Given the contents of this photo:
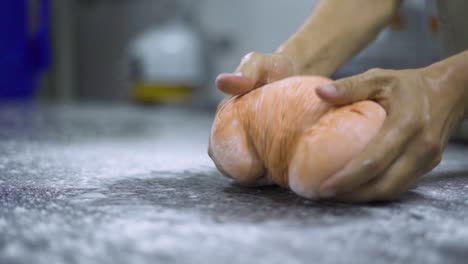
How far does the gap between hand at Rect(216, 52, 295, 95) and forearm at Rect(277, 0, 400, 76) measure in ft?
0.19

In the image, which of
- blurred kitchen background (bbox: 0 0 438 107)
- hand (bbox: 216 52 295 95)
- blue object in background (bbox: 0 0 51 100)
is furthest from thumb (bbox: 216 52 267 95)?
blue object in background (bbox: 0 0 51 100)

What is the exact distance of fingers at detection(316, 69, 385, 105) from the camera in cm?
54

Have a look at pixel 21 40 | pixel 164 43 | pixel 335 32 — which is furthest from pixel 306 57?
pixel 21 40

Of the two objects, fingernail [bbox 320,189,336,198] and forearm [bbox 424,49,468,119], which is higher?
forearm [bbox 424,49,468,119]

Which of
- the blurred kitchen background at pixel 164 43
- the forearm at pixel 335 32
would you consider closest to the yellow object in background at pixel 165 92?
the blurred kitchen background at pixel 164 43

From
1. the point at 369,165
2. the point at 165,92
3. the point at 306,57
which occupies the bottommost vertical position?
the point at 165,92

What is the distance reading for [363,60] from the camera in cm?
190

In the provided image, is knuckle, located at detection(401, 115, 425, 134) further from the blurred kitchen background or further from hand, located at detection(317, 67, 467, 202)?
the blurred kitchen background

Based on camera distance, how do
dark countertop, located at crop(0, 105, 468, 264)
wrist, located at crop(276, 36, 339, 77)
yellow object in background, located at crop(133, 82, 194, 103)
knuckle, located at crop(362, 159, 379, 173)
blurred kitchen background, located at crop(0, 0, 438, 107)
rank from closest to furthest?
dark countertop, located at crop(0, 105, 468, 264)
knuckle, located at crop(362, 159, 379, 173)
wrist, located at crop(276, 36, 339, 77)
blurred kitchen background, located at crop(0, 0, 438, 107)
yellow object in background, located at crop(133, 82, 194, 103)

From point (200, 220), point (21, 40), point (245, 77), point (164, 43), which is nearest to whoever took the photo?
point (200, 220)

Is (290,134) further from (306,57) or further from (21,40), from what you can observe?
(21,40)

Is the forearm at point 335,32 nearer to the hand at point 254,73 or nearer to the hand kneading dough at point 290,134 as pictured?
the hand at point 254,73

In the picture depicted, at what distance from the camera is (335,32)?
868 millimetres

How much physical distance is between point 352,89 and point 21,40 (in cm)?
302
